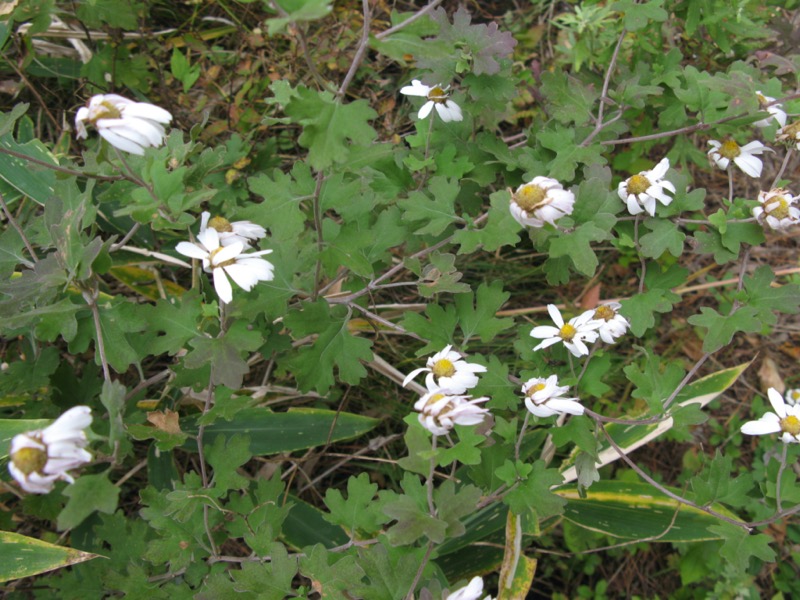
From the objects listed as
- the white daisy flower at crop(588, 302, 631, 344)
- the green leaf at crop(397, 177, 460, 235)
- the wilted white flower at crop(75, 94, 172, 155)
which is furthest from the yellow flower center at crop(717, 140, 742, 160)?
the wilted white flower at crop(75, 94, 172, 155)

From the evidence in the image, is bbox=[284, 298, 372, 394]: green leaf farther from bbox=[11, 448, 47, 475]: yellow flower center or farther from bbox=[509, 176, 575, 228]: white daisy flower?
bbox=[11, 448, 47, 475]: yellow flower center

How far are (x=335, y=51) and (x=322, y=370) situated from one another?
1562mm

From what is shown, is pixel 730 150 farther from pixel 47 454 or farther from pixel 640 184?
pixel 47 454

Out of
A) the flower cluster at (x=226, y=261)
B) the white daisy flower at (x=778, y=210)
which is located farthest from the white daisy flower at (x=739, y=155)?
the flower cluster at (x=226, y=261)

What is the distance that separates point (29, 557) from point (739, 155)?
2.16m

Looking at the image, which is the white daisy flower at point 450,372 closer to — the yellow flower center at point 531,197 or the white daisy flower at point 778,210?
the yellow flower center at point 531,197

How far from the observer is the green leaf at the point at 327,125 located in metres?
1.15

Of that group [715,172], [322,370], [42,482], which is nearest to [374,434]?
[322,370]

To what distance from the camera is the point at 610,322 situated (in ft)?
5.19

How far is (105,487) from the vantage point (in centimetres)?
109

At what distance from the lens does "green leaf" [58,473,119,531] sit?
40.9 inches

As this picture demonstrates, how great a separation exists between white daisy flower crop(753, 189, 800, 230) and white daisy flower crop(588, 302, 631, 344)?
1.38 ft

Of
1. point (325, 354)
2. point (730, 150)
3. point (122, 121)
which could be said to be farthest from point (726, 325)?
point (122, 121)

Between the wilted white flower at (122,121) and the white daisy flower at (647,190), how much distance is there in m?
1.14
